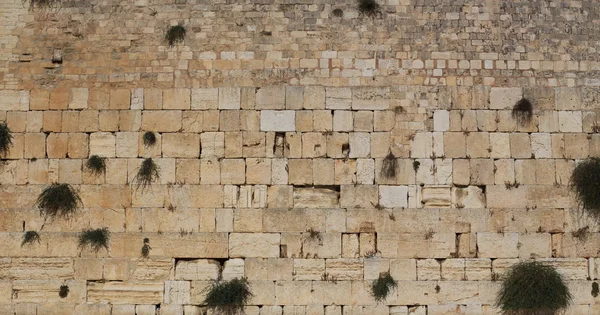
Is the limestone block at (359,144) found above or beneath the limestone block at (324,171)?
above

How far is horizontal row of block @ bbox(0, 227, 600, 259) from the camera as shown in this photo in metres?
9.03

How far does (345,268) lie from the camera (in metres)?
8.99

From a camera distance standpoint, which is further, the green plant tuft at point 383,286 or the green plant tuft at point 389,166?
the green plant tuft at point 389,166

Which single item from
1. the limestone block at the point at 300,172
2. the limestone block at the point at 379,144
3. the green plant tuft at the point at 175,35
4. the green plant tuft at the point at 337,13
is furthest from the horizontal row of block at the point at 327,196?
the green plant tuft at the point at 337,13

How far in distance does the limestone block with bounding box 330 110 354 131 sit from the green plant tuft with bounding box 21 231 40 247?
441cm

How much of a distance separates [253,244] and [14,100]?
4025 millimetres

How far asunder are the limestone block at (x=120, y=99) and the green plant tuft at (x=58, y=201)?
130 centimetres

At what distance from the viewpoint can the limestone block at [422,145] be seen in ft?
30.1

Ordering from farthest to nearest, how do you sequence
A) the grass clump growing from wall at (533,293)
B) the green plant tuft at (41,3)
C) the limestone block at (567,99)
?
the green plant tuft at (41,3), the limestone block at (567,99), the grass clump growing from wall at (533,293)

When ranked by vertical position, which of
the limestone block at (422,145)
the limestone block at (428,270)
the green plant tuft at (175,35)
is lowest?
the limestone block at (428,270)

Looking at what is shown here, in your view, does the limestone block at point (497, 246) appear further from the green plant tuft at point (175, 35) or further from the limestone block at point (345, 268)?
the green plant tuft at point (175, 35)

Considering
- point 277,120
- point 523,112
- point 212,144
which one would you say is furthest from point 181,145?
point 523,112

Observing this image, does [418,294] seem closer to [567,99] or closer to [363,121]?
[363,121]

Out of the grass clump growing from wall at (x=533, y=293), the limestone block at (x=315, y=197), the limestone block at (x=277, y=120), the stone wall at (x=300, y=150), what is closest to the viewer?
the grass clump growing from wall at (x=533, y=293)
